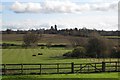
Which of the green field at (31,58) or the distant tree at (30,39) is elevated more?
the distant tree at (30,39)

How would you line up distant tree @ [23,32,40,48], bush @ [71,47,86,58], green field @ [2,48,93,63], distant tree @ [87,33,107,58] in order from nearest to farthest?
green field @ [2,48,93,63]
bush @ [71,47,86,58]
distant tree @ [87,33,107,58]
distant tree @ [23,32,40,48]

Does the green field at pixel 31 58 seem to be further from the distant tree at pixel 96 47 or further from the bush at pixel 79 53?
the distant tree at pixel 96 47

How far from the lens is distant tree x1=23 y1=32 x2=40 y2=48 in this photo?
93.7m

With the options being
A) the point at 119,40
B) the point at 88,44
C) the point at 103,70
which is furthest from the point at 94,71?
the point at 119,40

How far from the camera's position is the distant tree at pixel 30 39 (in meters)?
93.7

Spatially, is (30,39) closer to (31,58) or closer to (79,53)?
(79,53)

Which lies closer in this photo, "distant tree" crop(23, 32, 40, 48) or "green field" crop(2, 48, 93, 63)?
"green field" crop(2, 48, 93, 63)

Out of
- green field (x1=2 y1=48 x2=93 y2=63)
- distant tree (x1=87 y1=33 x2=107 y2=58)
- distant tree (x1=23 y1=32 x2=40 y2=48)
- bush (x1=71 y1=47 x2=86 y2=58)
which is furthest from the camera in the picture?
distant tree (x1=23 y1=32 x2=40 y2=48)

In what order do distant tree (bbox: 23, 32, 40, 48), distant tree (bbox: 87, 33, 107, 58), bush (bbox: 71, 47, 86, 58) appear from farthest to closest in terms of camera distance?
distant tree (bbox: 23, 32, 40, 48), distant tree (bbox: 87, 33, 107, 58), bush (bbox: 71, 47, 86, 58)

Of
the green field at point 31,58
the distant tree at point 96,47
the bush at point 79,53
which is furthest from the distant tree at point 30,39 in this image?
the bush at point 79,53

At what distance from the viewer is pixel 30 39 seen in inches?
3777

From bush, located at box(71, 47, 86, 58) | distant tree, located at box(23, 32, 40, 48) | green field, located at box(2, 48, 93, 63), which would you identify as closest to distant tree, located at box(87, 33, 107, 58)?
bush, located at box(71, 47, 86, 58)

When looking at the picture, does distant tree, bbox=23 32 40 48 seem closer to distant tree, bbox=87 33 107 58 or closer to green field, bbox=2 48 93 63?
green field, bbox=2 48 93 63

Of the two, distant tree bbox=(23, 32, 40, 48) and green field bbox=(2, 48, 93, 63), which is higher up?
distant tree bbox=(23, 32, 40, 48)
